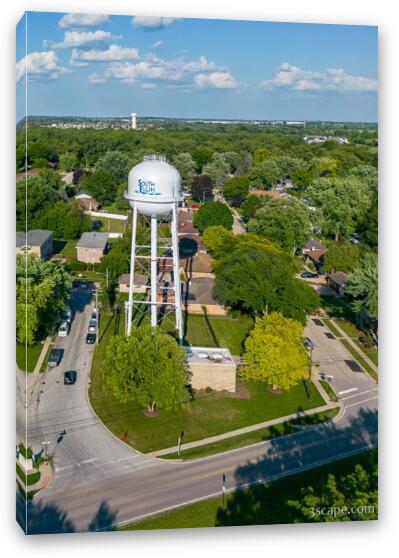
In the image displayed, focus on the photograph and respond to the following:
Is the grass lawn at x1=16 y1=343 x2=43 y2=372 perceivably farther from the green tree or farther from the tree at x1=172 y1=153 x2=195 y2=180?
the tree at x1=172 y1=153 x2=195 y2=180

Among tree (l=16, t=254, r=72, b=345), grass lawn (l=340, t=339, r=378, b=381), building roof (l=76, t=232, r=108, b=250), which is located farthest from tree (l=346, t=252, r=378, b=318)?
building roof (l=76, t=232, r=108, b=250)

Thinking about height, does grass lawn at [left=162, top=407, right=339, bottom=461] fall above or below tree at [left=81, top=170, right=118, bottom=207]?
below

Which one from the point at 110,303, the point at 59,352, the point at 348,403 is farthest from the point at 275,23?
the point at 110,303

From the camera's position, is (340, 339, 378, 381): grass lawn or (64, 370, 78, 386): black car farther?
(340, 339, 378, 381): grass lawn

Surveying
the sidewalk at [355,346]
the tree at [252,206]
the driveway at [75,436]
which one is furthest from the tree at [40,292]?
the tree at [252,206]

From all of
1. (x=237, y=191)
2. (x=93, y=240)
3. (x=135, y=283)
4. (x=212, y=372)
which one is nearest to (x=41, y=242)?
(x=93, y=240)

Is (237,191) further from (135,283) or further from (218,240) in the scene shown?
(135,283)
